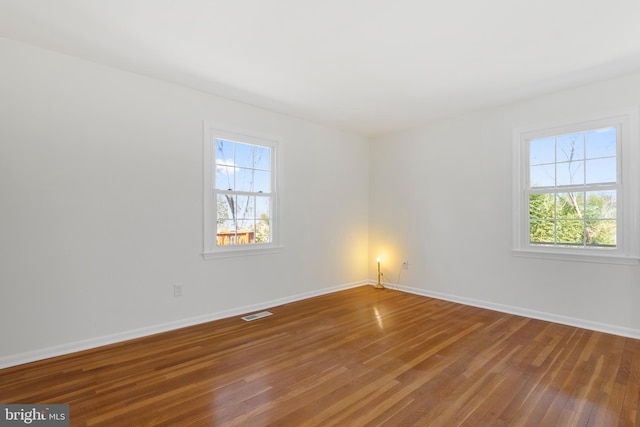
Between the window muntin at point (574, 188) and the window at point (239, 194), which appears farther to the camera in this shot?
the window at point (239, 194)

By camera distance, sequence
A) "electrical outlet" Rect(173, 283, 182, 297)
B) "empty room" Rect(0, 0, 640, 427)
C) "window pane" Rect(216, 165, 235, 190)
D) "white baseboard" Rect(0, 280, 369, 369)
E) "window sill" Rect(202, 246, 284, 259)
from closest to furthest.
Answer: "empty room" Rect(0, 0, 640, 427)
"white baseboard" Rect(0, 280, 369, 369)
"electrical outlet" Rect(173, 283, 182, 297)
"window sill" Rect(202, 246, 284, 259)
"window pane" Rect(216, 165, 235, 190)

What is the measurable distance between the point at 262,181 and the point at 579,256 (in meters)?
3.68

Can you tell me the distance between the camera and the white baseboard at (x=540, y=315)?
3.01 m

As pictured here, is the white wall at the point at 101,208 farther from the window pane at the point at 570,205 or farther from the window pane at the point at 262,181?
the window pane at the point at 570,205

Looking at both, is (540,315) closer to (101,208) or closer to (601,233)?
(601,233)

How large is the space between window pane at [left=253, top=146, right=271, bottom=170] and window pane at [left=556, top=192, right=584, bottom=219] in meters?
3.48

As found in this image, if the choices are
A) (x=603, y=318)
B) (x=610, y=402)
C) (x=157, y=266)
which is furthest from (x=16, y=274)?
(x=603, y=318)

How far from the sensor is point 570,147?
3414 mm

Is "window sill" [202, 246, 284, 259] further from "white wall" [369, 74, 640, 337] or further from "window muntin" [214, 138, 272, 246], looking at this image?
"white wall" [369, 74, 640, 337]

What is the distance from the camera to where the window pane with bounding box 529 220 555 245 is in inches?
140

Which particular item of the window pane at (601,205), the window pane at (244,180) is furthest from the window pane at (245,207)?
the window pane at (601,205)

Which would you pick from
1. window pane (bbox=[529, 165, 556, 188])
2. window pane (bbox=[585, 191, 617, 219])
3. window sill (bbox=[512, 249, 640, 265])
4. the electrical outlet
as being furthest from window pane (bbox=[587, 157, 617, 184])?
the electrical outlet

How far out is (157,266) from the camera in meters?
3.13

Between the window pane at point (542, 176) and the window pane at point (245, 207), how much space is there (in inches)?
134
